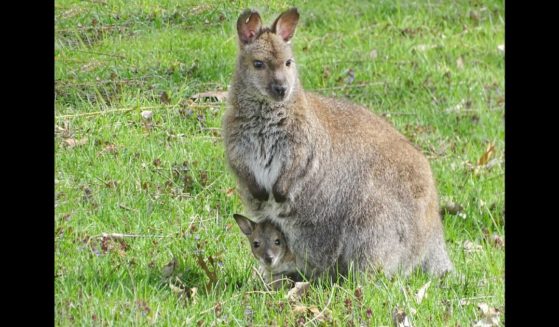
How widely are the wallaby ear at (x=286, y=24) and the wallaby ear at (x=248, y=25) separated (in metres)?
0.11

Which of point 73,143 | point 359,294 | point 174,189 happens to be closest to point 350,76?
point 174,189

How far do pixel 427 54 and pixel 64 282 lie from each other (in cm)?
537

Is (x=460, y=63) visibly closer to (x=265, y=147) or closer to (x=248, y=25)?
(x=265, y=147)

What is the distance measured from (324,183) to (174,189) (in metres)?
1.13

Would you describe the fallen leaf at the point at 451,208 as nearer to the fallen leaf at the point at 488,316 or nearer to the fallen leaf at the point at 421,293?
the fallen leaf at the point at 421,293

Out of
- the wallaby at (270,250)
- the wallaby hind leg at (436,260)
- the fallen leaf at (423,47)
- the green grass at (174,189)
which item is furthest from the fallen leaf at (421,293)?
the fallen leaf at (423,47)

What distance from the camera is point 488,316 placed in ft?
17.6

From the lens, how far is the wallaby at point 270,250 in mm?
6242

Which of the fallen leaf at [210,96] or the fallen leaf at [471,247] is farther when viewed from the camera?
the fallen leaf at [210,96]

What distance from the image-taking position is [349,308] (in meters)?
5.41
